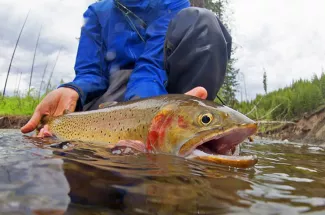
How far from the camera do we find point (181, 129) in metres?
1.90

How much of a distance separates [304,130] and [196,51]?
403cm

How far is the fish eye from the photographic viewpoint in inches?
73.6

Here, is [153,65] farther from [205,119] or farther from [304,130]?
[304,130]

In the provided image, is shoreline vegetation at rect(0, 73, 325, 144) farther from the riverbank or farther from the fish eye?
the fish eye

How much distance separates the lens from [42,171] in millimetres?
1206

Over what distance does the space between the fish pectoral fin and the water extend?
10.0 inches

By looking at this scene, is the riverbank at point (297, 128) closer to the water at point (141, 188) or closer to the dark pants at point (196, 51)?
the dark pants at point (196, 51)

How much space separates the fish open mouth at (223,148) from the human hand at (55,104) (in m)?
1.58

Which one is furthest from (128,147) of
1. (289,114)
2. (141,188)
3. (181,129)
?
(289,114)

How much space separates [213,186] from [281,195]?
22 centimetres

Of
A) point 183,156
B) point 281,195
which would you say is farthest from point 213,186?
point 183,156

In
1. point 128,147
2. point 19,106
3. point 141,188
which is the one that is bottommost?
point 141,188

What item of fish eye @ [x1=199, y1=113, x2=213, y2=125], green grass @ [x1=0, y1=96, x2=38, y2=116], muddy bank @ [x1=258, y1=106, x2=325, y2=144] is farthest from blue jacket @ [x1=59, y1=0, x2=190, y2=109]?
muddy bank @ [x1=258, y1=106, x2=325, y2=144]

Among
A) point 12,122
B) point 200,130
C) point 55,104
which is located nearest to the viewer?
point 200,130
